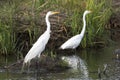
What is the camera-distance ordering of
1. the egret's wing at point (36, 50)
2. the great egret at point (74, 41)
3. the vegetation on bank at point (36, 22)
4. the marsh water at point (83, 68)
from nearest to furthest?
the marsh water at point (83, 68) < the egret's wing at point (36, 50) < the vegetation on bank at point (36, 22) < the great egret at point (74, 41)

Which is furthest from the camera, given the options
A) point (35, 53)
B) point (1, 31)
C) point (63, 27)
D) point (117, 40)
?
point (117, 40)

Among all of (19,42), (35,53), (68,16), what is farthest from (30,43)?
(35,53)

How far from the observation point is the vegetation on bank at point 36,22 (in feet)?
55.9

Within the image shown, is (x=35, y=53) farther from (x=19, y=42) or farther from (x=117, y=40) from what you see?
(x=117, y=40)

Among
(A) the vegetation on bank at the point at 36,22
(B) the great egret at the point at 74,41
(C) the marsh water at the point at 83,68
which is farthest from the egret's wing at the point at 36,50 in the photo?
(B) the great egret at the point at 74,41

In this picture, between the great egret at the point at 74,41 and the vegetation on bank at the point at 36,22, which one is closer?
the vegetation on bank at the point at 36,22

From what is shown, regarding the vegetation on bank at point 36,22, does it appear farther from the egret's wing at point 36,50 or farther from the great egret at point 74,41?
the egret's wing at point 36,50

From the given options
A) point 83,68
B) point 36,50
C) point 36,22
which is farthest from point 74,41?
point 36,50

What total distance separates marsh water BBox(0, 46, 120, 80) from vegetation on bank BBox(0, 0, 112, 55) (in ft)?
2.05

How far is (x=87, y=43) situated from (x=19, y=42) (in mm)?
2399

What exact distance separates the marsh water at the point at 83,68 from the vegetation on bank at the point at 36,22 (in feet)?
2.05

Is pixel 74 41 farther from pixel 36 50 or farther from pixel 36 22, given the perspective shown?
pixel 36 50

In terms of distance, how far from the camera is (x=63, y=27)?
58.5 feet

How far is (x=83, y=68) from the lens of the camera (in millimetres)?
14703
